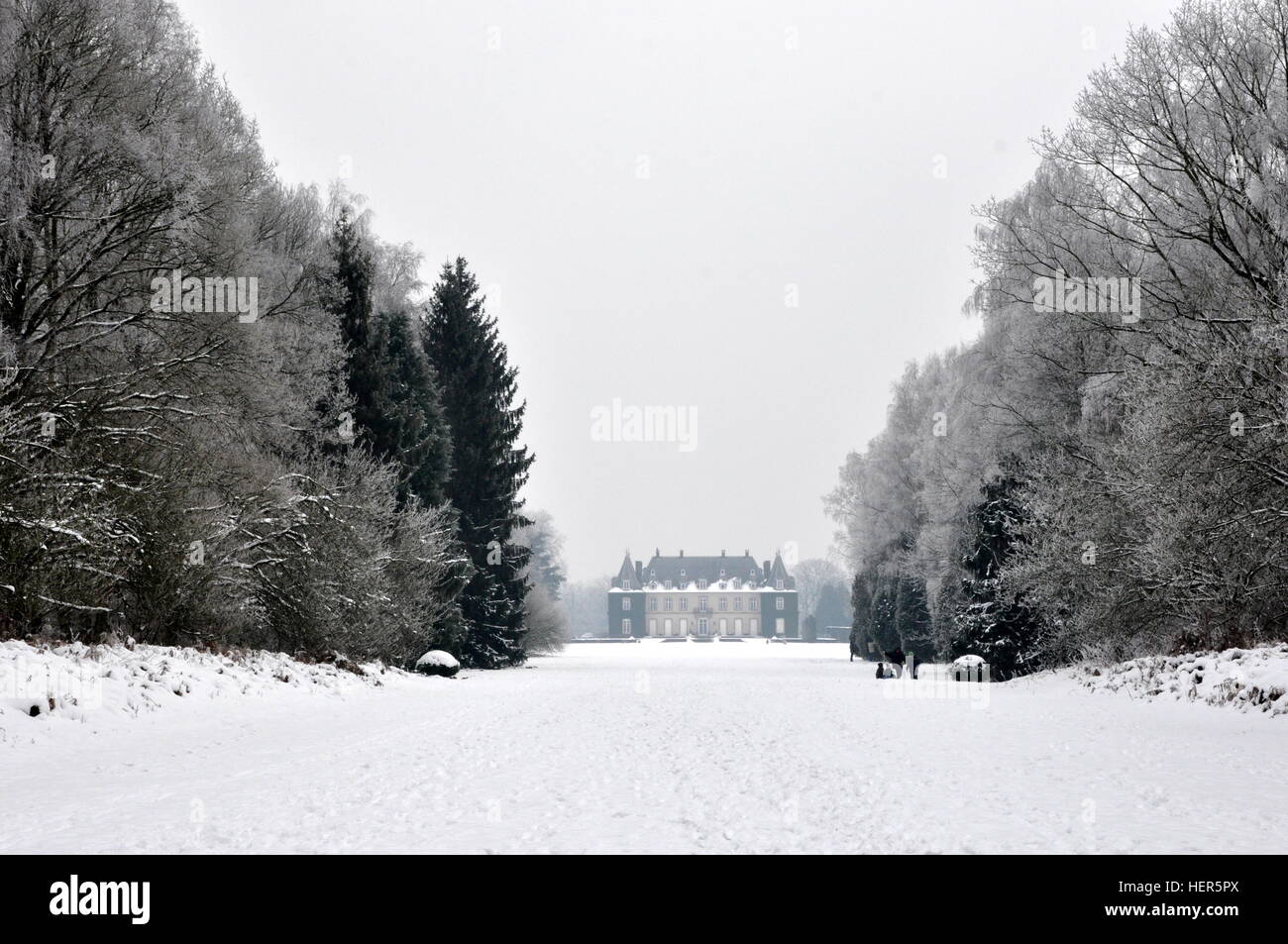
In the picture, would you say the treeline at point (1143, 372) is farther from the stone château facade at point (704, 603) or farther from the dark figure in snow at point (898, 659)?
the stone château facade at point (704, 603)

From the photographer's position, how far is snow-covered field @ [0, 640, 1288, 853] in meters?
6.66

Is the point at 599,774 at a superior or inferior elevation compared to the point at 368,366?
inferior

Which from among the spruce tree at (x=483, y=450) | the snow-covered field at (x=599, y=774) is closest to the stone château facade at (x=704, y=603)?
the spruce tree at (x=483, y=450)

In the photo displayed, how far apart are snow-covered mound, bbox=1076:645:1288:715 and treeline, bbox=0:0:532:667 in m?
14.6

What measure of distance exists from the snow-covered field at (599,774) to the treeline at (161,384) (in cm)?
168

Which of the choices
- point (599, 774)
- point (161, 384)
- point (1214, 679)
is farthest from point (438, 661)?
point (599, 774)

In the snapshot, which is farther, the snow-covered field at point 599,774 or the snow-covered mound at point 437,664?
the snow-covered mound at point 437,664

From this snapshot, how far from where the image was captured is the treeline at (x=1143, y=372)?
1567 cm

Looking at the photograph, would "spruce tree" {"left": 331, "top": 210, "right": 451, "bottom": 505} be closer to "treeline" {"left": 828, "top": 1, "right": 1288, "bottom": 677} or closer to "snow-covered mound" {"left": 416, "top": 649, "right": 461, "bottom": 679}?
"snow-covered mound" {"left": 416, "top": 649, "right": 461, "bottom": 679}

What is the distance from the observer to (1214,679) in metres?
16.6

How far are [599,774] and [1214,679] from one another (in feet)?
36.1

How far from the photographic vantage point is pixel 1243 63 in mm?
18797

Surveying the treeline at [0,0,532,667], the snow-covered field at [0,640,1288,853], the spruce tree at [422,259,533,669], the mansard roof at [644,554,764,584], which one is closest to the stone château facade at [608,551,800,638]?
the mansard roof at [644,554,764,584]

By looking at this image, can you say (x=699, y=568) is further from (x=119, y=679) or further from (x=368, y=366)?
(x=119, y=679)
